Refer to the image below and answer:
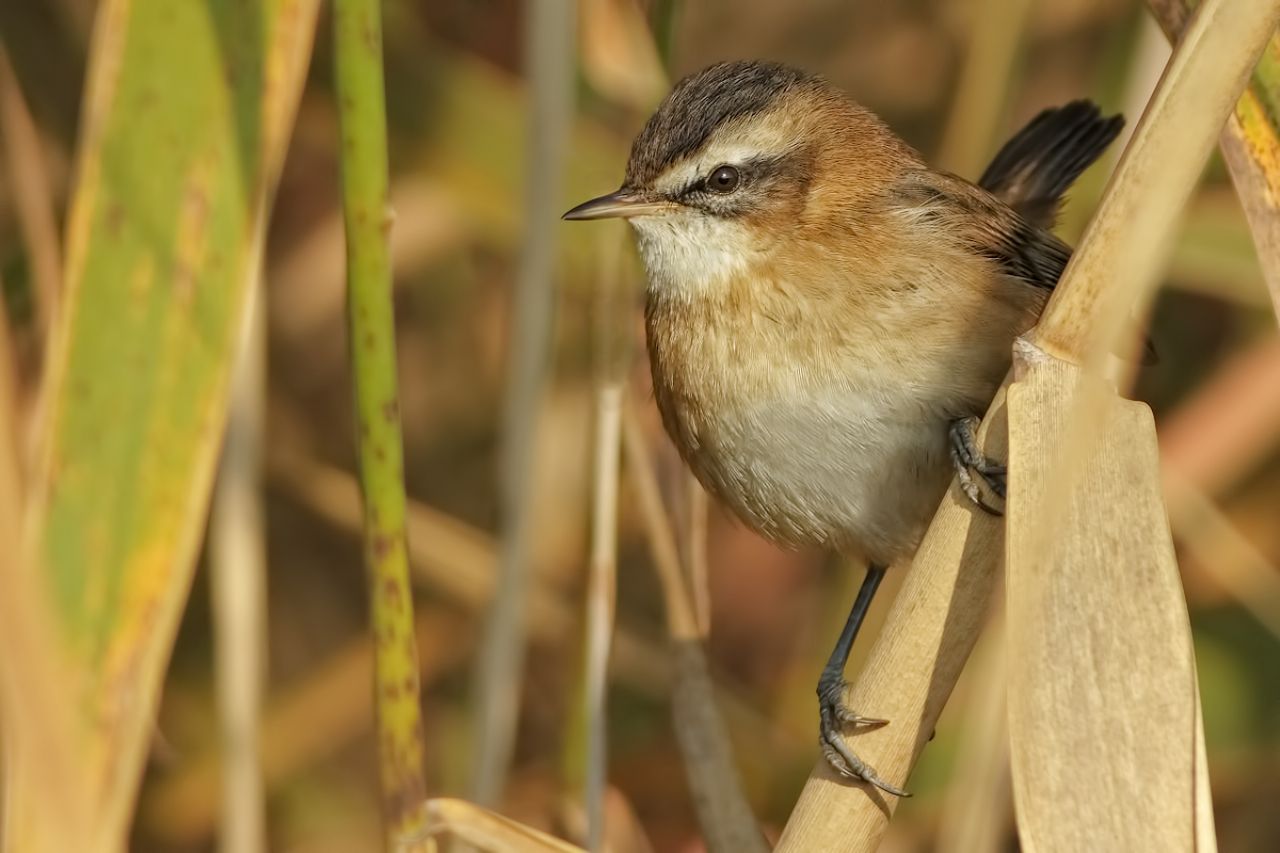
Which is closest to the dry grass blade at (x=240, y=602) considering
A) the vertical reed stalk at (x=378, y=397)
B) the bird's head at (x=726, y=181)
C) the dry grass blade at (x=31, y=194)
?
the dry grass blade at (x=31, y=194)

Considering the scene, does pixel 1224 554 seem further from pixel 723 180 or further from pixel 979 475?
pixel 979 475

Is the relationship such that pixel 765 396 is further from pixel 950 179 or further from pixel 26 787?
pixel 26 787

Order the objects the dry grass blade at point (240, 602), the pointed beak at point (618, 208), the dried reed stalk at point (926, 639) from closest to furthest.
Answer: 1. the dried reed stalk at point (926, 639)
2. the pointed beak at point (618, 208)
3. the dry grass blade at point (240, 602)

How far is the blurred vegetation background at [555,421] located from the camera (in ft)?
9.64

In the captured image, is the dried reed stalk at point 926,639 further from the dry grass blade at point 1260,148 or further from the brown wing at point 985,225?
the brown wing at point 985,225

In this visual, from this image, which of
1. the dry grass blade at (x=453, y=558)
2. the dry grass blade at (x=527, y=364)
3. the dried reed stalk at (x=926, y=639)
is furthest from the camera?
the dry grass blade at (x=453, y=558)

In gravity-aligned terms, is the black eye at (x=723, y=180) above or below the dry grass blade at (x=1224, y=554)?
above

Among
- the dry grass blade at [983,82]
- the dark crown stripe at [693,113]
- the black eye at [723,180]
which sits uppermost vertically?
the dry grass blade at [983,82]

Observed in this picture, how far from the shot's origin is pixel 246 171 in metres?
1.95

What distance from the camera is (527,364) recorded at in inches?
91.4

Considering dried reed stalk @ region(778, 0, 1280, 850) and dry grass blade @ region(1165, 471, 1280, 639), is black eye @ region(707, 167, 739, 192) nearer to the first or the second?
dried reed stalk @ region(778, 0, 1280, 850)

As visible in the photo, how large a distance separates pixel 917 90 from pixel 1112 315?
249cm

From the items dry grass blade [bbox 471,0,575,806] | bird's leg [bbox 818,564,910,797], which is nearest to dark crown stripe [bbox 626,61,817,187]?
dry grass blade [bbox 471,0,575,806]

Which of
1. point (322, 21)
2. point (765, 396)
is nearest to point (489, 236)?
point (322, 21)
